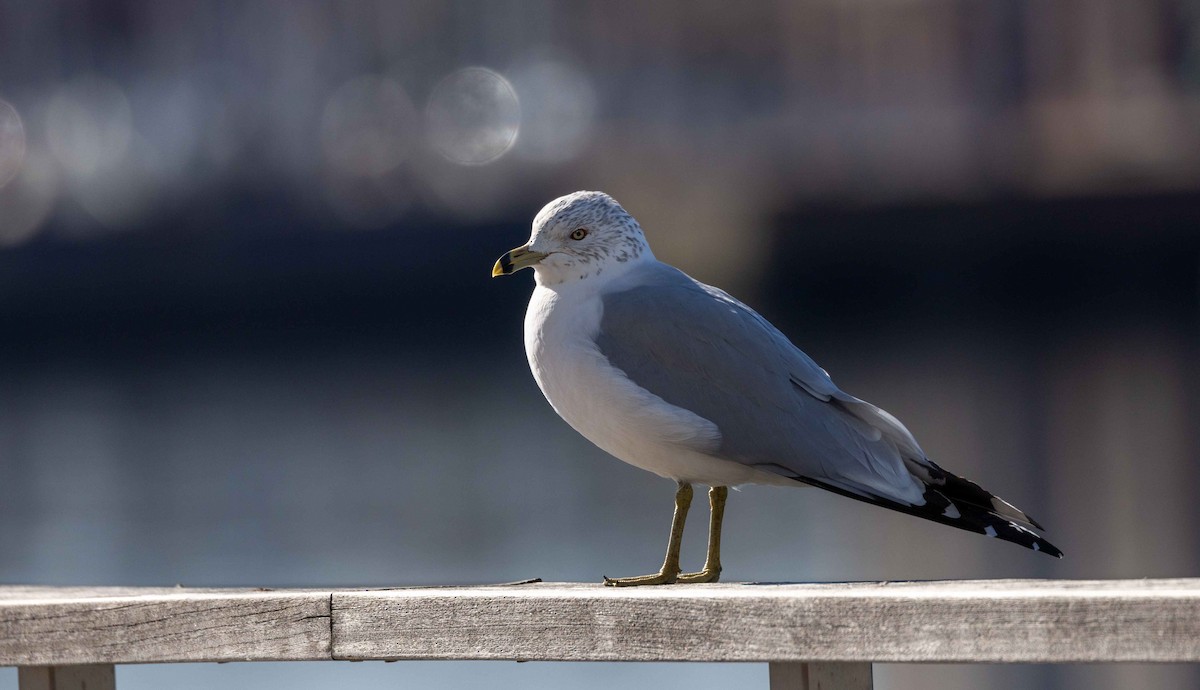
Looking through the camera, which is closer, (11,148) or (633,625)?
(633,625)

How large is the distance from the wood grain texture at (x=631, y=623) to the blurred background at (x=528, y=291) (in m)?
3.22

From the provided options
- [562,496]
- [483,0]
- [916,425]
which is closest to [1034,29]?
[483,0]

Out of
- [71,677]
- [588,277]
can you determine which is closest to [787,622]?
[71,677]

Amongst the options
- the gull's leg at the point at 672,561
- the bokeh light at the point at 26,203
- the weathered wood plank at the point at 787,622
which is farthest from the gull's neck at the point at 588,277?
the bokeh light at the point at 26,203

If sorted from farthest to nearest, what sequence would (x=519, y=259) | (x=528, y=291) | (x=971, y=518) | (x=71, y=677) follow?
(x=528, y=291) → (x=519, y=259) → (x=971, y=518) → (x=71, y=677)

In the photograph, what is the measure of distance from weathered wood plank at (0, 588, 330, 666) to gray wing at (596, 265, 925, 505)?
1.20 meters

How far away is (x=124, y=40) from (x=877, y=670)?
168 ft

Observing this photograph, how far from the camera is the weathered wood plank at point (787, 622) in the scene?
261 cm

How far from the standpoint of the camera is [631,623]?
116 inches

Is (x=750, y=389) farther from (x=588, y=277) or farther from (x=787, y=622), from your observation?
(x=787, y=622)

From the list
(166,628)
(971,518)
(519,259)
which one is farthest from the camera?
(519,259)

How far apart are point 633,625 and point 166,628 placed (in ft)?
2.87

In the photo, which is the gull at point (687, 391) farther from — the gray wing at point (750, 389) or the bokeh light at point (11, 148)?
the bokeh light at point (11, 148)

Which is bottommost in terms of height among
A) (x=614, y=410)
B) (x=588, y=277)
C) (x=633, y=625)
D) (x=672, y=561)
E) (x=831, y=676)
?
(x=831, y=676)
